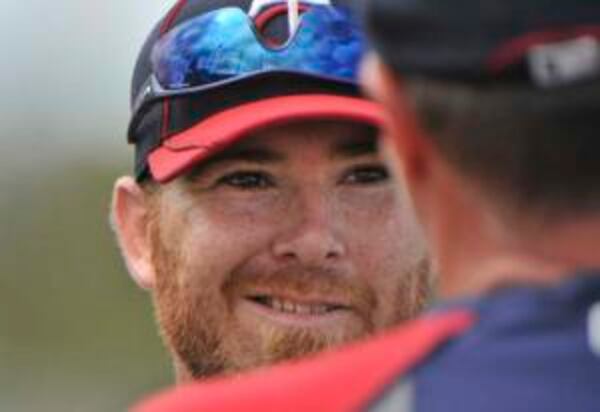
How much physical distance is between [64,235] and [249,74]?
15.3m

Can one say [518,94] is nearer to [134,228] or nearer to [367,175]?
[367,175]

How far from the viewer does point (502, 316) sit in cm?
249

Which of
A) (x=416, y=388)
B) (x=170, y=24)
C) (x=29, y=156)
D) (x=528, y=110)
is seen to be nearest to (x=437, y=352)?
(x=416, y=388)

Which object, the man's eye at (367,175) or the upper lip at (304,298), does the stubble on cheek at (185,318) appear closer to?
the upper lip at (304,298)

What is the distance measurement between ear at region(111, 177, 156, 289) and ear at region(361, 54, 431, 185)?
174 cm

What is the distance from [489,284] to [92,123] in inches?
748

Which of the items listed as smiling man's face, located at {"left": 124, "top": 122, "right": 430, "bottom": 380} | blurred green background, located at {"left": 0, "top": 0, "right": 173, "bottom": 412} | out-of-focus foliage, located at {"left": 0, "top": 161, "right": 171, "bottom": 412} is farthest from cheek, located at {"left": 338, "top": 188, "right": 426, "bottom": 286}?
out-of-focus foliage, located at {"left": 0, "top": 161, "right": 171, "bottom": 412}

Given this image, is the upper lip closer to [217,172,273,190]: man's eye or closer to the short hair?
[217,172,273,190]: man's eye

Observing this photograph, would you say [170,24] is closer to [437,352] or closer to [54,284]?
[437,352]

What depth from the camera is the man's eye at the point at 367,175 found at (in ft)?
13.3

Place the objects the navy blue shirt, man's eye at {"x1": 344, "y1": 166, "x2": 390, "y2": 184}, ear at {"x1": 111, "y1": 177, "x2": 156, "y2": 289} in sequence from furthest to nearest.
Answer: ear at {"x1": 111, "y1": 177, "x2": 156, "y2": 289} < man's eye at {"x1": 344, "y1": 166, "x2": 390, "y2": 184} < the navy blue shirt

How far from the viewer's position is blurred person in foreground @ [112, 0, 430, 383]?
3.96m

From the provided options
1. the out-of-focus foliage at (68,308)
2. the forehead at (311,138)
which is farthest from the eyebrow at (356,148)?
the out-of-focus foliage at (68,308)

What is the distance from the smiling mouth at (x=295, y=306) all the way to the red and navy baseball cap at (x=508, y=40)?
1582 mm
